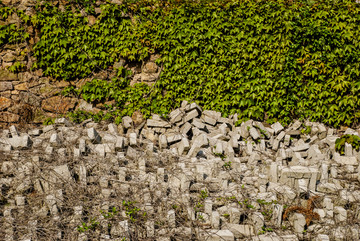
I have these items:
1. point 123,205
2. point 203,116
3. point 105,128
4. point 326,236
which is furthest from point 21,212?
point 203,116

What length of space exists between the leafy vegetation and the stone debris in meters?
1.12

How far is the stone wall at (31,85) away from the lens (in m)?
6.75

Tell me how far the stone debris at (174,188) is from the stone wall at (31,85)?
1020mm

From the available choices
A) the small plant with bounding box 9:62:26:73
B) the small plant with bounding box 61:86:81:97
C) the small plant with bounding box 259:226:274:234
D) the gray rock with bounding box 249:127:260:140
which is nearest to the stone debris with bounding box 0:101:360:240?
the small plant with bounding box 259:226:274:234

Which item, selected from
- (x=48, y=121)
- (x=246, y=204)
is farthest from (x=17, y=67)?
(x=246, y=204)

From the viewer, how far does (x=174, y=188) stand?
4188 millimetres

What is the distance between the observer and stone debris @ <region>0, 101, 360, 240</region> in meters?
3.54

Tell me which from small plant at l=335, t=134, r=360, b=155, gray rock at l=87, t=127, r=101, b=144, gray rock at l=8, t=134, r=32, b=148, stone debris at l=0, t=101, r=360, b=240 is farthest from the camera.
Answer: small plant at l=335, t=134, r=360, b=155

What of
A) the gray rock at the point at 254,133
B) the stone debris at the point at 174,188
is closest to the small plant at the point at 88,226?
the stone debris at the point at 174,188

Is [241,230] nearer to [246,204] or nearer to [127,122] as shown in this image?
[246,204]

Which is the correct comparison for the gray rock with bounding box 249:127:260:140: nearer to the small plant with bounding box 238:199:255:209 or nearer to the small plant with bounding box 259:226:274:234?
the small plant with bounding box 238:199:255:209

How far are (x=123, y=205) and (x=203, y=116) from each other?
132 inches

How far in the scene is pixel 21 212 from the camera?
3660mm

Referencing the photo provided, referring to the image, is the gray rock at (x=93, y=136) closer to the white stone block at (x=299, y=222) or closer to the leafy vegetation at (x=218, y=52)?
the leafy vegetation at (x=218, y=52)
